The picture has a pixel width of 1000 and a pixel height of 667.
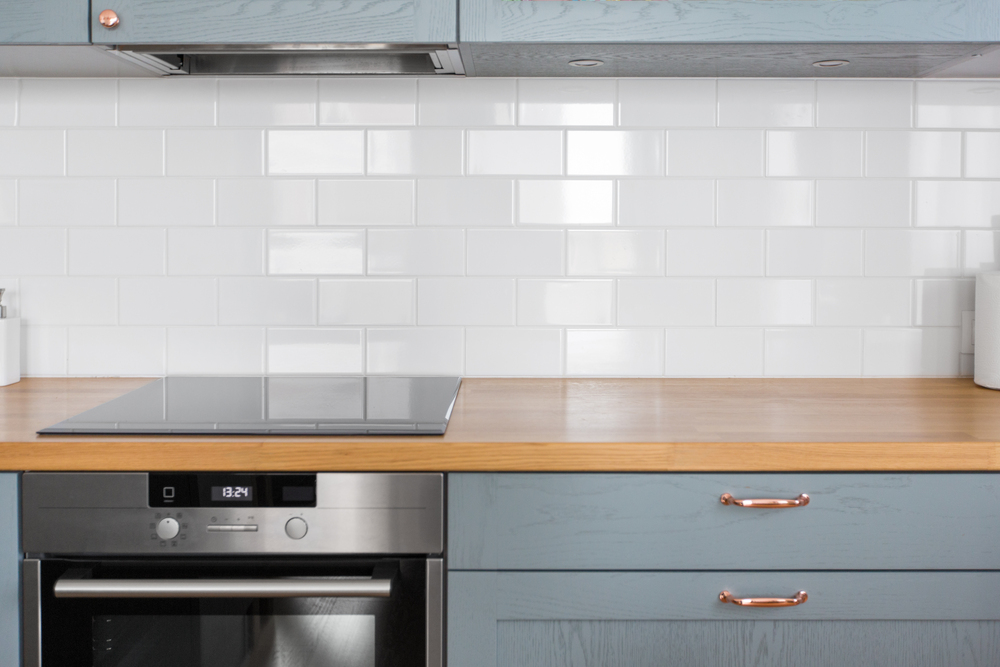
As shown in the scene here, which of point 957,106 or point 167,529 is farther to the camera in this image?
point 957,106

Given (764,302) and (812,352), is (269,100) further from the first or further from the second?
(812,352)

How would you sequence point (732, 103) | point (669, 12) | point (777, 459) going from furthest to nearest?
point (732, 103) < point (669, 12) < point (777, 459)

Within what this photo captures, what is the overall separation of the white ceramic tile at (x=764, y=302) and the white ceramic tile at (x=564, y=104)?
18.0 inches

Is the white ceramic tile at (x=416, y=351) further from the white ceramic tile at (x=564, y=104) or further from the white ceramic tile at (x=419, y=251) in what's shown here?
the white ceramic tile at (x=564, y=104)

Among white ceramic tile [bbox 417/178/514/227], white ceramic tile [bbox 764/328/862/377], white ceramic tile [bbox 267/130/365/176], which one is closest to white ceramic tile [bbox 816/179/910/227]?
white ceramic tile [bbox 764/328/862/377]

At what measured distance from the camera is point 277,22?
143 cm

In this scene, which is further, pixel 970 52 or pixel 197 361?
pixel 197 361

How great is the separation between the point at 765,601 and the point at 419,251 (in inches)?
39.2

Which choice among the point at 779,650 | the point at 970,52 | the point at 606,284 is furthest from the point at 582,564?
the point at 970,52

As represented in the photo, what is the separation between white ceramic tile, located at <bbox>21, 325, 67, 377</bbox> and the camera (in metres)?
1.82

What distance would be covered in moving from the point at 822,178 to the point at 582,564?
3.46ft

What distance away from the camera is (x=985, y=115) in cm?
179

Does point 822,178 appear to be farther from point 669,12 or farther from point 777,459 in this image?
point 777,459

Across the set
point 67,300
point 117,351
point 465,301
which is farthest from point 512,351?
point 67,300
